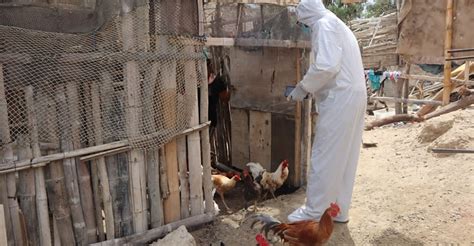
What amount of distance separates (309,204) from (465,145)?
9.74ft

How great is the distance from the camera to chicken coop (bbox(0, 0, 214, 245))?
10.4 ft

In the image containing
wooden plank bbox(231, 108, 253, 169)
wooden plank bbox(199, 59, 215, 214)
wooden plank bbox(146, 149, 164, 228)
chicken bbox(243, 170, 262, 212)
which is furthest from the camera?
wooden plank bbox(231, 108, 253, 169)

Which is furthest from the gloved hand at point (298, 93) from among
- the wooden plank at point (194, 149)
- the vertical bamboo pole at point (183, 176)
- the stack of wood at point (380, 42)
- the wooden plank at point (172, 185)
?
the stack of wood at point (380, 42)

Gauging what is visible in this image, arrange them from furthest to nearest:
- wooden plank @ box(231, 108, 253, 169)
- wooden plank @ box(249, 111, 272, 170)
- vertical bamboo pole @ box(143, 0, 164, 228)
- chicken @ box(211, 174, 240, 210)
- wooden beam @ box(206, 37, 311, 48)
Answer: wooden plank @ box(231, 108, 253, 169) → wooden plank @ box(249, 111, 272, 170) → chicken @ box(211, 174, 240, 210) → wooden beam @ box(206, 37, 311, 48) → vertical bamboo pole @ box(143, 0, 164, 228)

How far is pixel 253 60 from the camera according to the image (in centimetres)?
618

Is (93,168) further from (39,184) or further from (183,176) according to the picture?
(183,176)

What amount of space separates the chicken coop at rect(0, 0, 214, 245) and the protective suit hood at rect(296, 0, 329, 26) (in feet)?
3.59

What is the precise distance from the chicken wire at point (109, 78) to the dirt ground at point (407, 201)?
A: 4.43 feet

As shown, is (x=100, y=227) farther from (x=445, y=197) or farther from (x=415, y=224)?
(x=445, y=197)

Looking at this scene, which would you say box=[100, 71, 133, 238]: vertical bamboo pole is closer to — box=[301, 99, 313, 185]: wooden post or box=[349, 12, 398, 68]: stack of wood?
box=[301, 99, 313, 185]: wooden post

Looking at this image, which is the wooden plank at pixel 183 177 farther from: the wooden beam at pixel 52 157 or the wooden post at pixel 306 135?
the wooden post at pixel 306 135

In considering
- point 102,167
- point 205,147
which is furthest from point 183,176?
point 102,167

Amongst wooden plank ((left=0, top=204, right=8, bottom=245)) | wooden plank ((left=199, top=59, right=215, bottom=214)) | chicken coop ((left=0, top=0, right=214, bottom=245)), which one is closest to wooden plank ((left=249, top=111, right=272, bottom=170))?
wooden plank ((left=199, top=59, right=215, bottom=214))

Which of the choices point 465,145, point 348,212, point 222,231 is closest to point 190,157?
point 222,231
